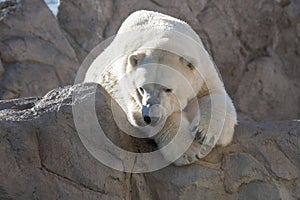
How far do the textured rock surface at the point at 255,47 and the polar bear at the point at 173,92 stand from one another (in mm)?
4524

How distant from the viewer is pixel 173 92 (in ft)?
12.4

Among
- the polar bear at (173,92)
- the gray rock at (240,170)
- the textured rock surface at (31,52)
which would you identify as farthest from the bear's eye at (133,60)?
the textured rock surface at (31,52)

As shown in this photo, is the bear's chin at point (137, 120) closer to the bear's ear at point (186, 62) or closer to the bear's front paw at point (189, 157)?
the bear's front paw at point (189, 157)

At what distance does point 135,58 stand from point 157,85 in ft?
0.98

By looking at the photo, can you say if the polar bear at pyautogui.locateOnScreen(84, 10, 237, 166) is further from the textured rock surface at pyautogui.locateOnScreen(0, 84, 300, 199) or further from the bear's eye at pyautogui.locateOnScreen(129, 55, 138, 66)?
the textured rock surface at pyautogui.locateOnScreen(0, 84, 300, 199)

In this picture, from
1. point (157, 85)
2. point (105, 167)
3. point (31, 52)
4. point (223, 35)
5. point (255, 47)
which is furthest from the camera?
point (255, 47)

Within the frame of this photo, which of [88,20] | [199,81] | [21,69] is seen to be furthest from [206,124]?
[88,20]

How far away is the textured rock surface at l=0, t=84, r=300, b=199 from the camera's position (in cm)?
333

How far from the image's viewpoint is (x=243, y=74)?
9016 mm

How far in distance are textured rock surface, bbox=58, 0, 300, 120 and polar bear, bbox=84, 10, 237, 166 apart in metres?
4.52

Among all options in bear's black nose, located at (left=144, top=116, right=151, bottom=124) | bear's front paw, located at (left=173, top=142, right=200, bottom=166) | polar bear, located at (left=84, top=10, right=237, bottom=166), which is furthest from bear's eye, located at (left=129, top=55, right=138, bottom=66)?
bear's front paw, located at (left=173, top=142, right=200, bottom=166)

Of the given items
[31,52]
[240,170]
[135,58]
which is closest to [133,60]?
[135,58]

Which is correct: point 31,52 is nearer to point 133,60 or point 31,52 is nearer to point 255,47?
point 255,47

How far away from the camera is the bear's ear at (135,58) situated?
3874mm
